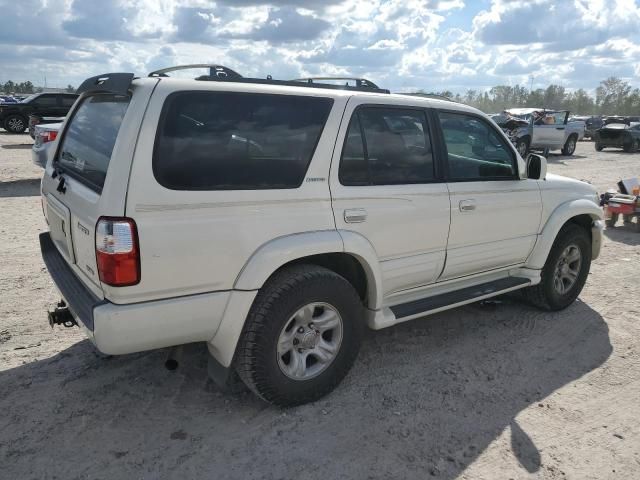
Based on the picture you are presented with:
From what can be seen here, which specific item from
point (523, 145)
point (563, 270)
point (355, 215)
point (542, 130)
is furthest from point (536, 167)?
point (542, 130)

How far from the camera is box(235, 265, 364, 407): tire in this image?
3.01 metres

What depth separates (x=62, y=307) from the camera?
11.3 ft

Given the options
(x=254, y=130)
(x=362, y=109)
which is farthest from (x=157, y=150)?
(x=362, y=109)

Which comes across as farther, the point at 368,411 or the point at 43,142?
the point at 43,142

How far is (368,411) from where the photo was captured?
3.31 meters

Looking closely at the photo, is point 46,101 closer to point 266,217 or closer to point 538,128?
point 538,128

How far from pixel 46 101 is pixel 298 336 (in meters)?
21.3

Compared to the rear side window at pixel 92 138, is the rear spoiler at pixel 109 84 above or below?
above

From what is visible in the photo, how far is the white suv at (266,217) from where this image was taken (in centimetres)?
265

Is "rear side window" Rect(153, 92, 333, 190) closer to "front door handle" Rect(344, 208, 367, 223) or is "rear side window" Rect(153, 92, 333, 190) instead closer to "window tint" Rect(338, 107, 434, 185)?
"window tint" Rect(338, 107, 434, 185)

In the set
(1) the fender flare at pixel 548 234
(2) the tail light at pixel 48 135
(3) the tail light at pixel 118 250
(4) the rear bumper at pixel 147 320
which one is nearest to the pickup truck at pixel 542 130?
(2) the tail light at pixel 48 135

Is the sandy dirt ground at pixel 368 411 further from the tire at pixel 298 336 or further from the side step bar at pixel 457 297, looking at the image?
the side step bar at pixel 457 297

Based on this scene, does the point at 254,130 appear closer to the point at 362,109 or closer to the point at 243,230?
the point at 243,230

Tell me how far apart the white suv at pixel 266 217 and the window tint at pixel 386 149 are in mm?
11
